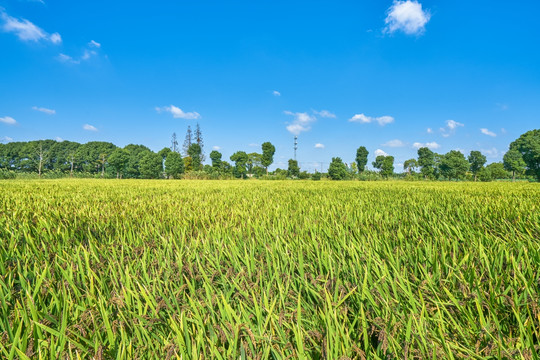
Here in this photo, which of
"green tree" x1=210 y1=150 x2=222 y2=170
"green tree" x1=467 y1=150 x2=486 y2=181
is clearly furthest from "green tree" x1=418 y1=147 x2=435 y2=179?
"green tree" x1=210 y1=150 x2=222 y2=170

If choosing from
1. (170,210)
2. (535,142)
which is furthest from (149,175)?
(535,142)

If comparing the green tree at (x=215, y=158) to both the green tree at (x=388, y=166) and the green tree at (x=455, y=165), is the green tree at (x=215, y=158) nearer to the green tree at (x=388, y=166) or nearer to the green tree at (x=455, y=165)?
the green tree at (x=388, y=166)

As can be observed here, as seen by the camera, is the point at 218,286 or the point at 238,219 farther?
the point at 238,219

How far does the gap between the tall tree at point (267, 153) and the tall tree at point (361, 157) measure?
16.3m

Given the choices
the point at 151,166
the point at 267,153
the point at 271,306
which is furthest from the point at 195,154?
the point at 271,306

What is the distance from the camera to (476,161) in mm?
41219

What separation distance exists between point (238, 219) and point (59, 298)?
139cm

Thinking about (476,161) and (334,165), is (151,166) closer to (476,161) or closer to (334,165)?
(334,165)

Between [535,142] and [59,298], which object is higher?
[535,142]

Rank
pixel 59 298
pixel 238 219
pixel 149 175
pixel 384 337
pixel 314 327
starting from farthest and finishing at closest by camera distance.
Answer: pixel 149 175
pixel 238 219
pixel 59 298
pixel 314 327
pixel 384 337

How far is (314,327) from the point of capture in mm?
715

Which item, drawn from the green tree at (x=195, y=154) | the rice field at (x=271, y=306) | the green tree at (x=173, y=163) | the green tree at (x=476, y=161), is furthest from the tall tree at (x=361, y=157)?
the rice field at (x=271, y=306)

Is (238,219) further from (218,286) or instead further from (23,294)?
(23,294)

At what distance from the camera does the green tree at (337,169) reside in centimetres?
3881
